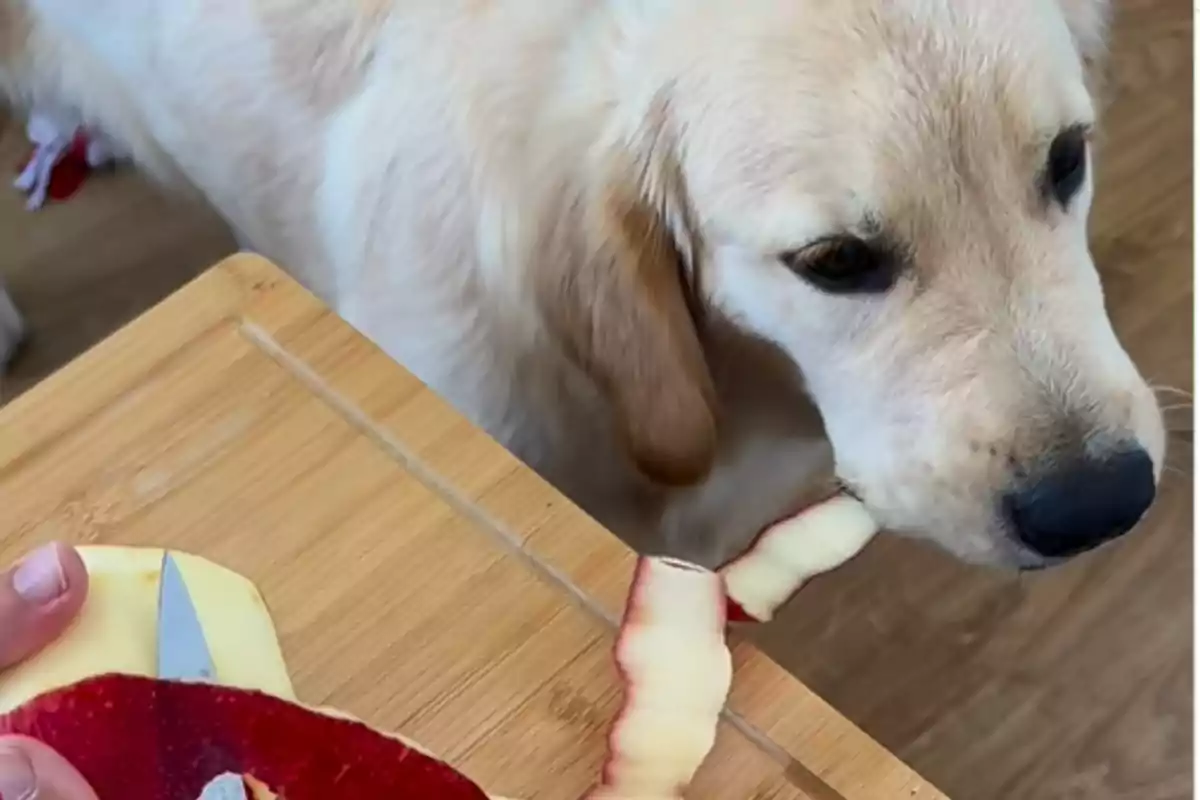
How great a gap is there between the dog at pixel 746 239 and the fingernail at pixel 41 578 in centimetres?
38

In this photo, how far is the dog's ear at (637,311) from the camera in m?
0.86

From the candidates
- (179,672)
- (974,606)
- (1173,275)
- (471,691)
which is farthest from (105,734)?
(1173,275)

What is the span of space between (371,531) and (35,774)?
171 mm

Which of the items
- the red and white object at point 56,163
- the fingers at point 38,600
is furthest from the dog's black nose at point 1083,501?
the red and white object at point 56,163

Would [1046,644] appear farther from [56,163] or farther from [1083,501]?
[56,163]

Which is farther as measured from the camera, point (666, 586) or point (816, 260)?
point (816, 260)

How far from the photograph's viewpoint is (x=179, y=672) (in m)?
0.56

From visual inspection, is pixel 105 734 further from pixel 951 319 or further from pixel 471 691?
pixel 951 319

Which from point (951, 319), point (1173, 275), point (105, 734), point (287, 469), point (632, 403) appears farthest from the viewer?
point (1173, 275)

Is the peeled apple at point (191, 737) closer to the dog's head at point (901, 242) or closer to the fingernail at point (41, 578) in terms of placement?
the fingernail at point (41, 578)

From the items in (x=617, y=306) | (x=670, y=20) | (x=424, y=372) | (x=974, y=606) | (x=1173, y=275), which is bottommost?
(x=974, y=606)

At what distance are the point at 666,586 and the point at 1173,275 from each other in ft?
3.58

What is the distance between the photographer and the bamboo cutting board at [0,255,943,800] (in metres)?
0.57

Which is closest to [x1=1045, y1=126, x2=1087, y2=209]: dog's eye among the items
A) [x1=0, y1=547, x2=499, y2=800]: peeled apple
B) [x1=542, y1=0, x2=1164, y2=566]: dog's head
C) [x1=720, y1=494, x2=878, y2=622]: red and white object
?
[x1=542, y1=0, x2=1164, y2=566]: dog's head
